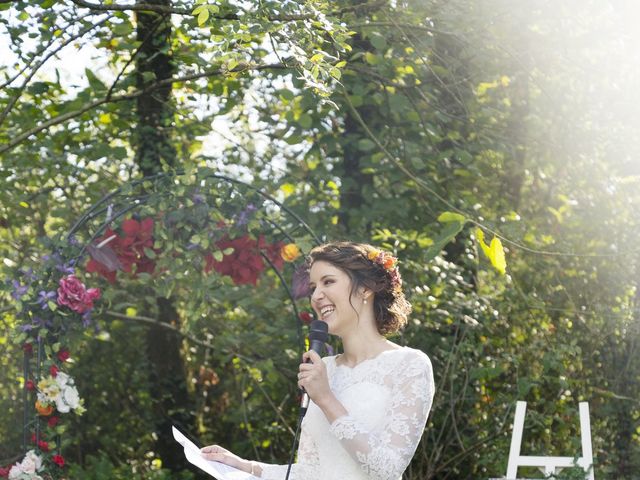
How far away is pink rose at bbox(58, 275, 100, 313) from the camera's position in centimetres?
399

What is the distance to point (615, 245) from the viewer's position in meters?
5.96

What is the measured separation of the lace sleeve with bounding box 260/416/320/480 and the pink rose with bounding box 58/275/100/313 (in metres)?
1.32

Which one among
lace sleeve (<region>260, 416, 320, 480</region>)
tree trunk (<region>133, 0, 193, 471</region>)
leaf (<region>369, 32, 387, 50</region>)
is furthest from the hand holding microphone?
tree trunk (<region>133, 0, 193, 471</region>)

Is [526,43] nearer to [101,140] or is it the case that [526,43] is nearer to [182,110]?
[182,110]

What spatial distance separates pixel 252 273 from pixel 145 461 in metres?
2.89

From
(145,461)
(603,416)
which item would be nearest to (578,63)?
(603,416)

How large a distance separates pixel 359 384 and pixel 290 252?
1.32m

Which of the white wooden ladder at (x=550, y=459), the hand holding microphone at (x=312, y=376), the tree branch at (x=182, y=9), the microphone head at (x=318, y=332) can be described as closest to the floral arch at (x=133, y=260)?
the tree branch at (x=182, y=9)

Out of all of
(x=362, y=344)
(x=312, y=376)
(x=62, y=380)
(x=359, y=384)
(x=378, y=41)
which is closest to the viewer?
(x=312, y=376)

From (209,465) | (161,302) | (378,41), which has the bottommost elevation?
(209,465)

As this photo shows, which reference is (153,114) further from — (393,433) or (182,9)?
(393,433)

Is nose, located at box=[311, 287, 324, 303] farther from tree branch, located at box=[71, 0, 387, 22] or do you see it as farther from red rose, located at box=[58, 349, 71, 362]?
red rose, located at box=[58, 349, 71, 362]

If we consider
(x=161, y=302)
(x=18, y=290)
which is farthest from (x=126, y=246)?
(x=161, y=302)

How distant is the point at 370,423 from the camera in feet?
9.20
